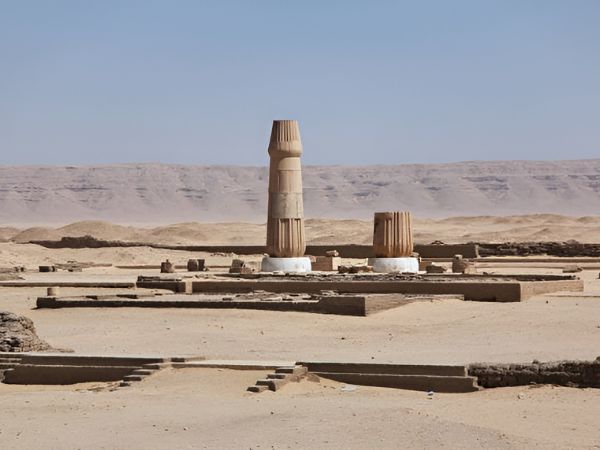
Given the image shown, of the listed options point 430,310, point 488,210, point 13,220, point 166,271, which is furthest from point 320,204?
point 430,310

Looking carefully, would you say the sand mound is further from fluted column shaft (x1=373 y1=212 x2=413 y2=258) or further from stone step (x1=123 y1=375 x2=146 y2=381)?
fluted column shaft (x1=373 y1=212 x2=413 y2=258)

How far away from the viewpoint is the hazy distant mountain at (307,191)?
6442 inches

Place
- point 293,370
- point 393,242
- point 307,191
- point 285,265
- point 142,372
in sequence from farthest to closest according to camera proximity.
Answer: point 307,191
point 393,242
point 285,265
point 142,372
point 293,370

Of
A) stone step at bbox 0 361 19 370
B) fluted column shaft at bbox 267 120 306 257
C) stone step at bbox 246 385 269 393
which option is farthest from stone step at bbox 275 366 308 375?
fluted column shaft at bbox 267 120 306 257

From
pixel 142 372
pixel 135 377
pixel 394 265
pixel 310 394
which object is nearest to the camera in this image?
pixel 310 394

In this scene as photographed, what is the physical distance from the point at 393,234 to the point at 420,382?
17.5 meters

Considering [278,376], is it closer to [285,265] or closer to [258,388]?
[258,388]

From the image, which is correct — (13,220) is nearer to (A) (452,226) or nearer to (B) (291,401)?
(A) (452,226)

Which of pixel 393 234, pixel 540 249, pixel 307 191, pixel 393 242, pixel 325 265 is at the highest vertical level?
pixel 307 191

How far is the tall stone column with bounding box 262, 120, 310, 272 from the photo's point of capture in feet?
99.8

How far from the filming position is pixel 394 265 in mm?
30922

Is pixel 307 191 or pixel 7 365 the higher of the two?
pixel 307 191

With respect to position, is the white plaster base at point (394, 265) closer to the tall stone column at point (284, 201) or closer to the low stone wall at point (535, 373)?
the tall stone column at point (284, 201)

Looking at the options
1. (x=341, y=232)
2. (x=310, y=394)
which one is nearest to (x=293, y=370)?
(x=310, y=394)
